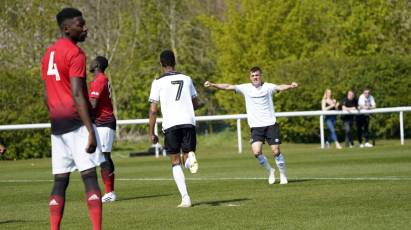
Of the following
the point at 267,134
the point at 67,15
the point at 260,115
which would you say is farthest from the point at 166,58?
the point at 267,134

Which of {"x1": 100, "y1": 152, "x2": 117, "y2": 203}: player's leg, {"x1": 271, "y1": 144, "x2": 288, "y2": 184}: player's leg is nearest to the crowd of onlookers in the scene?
{"x1": 271, "y1": 144, "x2": 288, "y2": 184}: player's leg

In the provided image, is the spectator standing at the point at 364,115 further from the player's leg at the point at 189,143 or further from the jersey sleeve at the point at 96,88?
the player's leg at the point at 189,143

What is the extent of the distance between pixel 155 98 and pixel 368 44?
108 feet

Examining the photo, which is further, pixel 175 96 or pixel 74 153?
pixel 175 96

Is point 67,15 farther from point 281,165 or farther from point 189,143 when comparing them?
point 281,165

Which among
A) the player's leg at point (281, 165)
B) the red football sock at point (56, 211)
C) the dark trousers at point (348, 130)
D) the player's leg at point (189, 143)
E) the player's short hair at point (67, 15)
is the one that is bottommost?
the dark trousers at point (348, 130)

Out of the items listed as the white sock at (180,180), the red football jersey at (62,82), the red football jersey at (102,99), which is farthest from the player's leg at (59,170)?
the red football jersey at (102,99)

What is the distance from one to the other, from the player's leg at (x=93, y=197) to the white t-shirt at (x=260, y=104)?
868cm

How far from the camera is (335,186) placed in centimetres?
1666

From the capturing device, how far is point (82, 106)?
985cm

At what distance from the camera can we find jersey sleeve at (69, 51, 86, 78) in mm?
9820

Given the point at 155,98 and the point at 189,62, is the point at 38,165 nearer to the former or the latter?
the point at 155,98

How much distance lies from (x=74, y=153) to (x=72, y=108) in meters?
0.43

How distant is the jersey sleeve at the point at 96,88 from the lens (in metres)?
16.0
